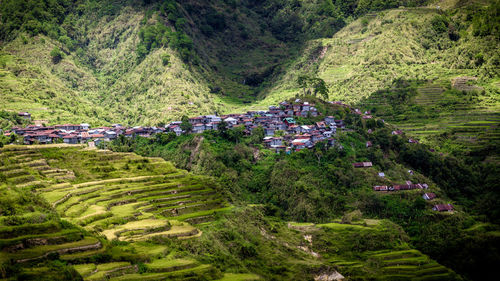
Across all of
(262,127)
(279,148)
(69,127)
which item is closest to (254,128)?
(262,127)

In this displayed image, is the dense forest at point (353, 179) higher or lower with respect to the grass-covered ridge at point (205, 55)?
lower

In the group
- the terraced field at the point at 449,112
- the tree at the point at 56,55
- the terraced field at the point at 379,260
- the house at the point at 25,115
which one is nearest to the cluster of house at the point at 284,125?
the terraced field at the point at 449,112

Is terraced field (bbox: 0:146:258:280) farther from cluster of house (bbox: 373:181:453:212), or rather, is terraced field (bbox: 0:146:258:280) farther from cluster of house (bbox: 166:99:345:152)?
cluster of house (bbox: 373:181:453:212)

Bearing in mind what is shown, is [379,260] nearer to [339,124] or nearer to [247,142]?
[247,142]

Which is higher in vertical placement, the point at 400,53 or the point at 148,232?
the point at 400,53

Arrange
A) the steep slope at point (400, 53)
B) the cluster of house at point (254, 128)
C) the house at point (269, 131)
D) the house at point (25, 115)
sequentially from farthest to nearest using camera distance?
1. the steep slope at point (400, 53)
2. the house at point (25, 115)
3. the house at point (269, 131)
4. the cluster of house at point (254, 128)

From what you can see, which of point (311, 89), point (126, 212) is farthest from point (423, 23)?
point (126, 212)

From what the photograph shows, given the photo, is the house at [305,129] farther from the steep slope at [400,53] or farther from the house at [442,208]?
the steep slope at [400,53]

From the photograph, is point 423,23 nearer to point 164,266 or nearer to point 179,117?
point 179,117
